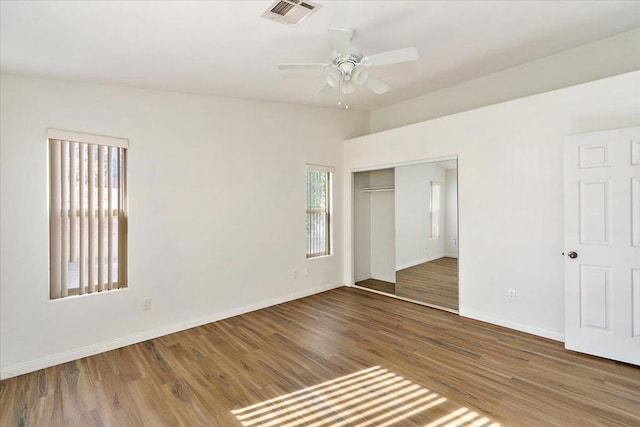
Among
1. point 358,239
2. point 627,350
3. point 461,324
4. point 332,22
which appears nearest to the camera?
point 332,22

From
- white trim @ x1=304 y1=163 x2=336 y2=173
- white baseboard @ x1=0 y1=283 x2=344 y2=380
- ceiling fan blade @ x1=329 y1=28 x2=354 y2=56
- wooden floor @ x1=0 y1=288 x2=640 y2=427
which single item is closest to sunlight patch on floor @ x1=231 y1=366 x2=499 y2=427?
wooden floor @ x1=0 y1=288 x2=640 y2=427

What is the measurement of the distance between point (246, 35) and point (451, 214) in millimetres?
3263

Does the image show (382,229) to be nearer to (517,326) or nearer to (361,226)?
(361,226)

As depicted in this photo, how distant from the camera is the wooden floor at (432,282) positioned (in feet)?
13.8

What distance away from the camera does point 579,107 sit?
3098 millimetres

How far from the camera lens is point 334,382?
2602 millimetres

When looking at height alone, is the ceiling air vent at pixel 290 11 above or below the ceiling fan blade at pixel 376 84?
above

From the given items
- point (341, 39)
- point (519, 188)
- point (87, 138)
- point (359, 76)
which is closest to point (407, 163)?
point (519, 188)

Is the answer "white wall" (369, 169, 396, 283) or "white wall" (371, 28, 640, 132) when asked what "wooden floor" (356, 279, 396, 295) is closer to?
"white wall" (369, 169, 396, 283)

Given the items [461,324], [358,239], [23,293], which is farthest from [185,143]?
[461,324]

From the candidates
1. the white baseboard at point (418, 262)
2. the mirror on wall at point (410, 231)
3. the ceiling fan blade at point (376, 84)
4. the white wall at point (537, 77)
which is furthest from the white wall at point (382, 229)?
the ceiling fan blade at point (376, 84)

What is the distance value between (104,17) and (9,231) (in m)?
2.08

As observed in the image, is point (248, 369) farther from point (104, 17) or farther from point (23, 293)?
point (104, 17)

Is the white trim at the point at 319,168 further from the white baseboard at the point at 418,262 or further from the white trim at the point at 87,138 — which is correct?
the white trim at the point at 87,138
